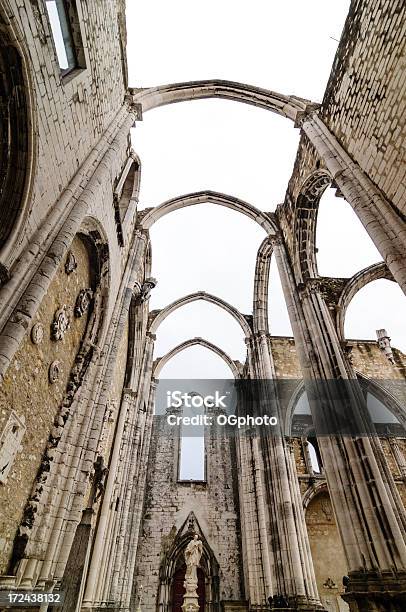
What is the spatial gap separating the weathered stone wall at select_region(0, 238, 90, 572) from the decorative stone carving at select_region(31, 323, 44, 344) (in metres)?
0.04

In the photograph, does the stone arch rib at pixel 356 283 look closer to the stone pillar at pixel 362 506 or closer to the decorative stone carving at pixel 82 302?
the stone pillar at pixel 362 506

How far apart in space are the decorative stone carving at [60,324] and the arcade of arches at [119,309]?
25 millimetres

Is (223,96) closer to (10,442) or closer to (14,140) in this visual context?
(14,140)

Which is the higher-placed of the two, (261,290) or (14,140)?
(261,290)

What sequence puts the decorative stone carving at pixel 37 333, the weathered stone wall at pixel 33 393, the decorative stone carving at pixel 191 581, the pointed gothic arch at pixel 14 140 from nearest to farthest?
the pointed gothic arch at pixel 14 140 < the weathered stone wall at pixel 33 393 < the decorative stone carving at pixel 37 333 < the decorative stone carving at pixel 191 581

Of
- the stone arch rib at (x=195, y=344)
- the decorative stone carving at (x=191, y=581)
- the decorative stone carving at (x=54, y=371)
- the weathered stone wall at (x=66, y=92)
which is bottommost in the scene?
the decorative stone carving at (x=191, y=581)

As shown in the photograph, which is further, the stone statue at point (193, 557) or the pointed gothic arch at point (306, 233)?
the stone statue at point (193, 557)

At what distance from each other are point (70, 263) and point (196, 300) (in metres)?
11.7

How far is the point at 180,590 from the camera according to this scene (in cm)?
1308

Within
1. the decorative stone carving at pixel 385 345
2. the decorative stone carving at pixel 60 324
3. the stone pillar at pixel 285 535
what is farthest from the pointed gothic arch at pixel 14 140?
the decorative stone carving at pixel 385 345

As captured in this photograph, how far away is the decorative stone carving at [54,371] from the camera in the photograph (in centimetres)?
441

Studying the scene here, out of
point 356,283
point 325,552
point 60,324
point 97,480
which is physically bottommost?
point 325,552

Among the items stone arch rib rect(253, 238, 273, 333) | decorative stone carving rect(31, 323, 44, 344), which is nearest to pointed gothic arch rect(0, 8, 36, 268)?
decorative stone carving rect(31, 323, 44, 344)

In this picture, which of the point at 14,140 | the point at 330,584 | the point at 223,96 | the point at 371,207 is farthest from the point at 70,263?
the point at 330,584
